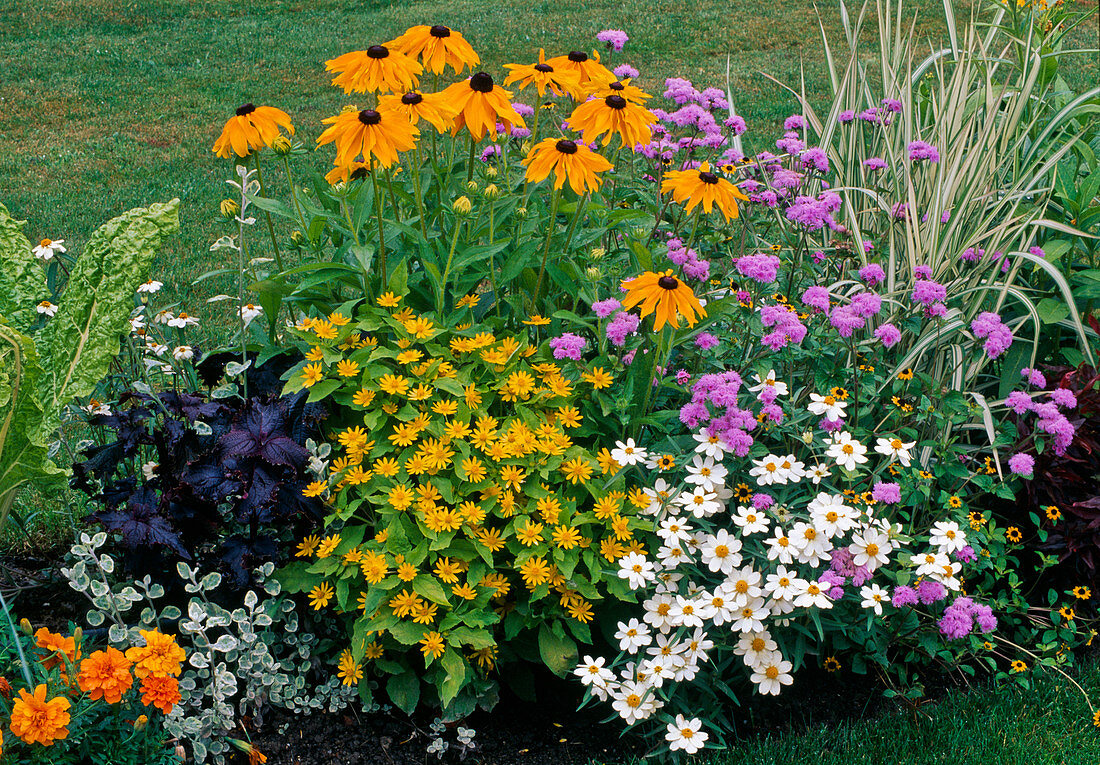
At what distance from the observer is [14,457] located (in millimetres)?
2197

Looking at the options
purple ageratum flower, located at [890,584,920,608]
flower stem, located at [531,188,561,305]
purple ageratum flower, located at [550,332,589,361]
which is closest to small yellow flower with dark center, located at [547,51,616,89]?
flower stem, located at [531,188,561,305]

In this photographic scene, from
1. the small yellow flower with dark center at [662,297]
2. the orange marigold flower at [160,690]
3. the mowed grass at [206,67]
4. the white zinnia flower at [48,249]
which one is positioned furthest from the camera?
the mowed grass at [206,67]

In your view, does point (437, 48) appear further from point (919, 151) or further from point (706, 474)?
point (919, 151)

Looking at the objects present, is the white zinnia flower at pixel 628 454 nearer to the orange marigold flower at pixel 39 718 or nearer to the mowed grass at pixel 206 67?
the orange marigold flower at pixel 39 718

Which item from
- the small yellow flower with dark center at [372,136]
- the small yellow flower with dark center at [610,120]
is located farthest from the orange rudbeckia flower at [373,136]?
the small yellow flower with dark center at [610,120]

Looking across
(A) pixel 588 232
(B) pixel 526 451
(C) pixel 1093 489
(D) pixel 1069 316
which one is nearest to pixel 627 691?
(B) pixel 526 451

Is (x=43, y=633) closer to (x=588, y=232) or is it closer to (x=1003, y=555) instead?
(x=588, y=232)

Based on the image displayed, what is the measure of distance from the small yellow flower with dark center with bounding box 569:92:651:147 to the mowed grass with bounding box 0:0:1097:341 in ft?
8.77

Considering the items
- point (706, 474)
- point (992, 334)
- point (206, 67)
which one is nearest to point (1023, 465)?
point (992, 334)

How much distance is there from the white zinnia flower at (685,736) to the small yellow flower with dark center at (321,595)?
2.73 ft

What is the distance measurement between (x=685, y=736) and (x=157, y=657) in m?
1.13

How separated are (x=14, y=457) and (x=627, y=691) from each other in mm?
1515

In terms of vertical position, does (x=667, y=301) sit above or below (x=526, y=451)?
above

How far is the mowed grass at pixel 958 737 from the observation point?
7.34ft
